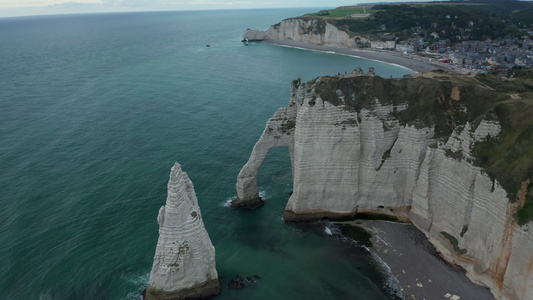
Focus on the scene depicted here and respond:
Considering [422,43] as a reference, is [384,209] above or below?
below

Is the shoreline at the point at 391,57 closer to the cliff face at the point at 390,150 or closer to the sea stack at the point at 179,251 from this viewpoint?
the cliff face at the point at 390,150

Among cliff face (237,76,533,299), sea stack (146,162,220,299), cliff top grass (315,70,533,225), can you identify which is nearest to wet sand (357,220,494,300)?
cliff face (237,76,533,299)

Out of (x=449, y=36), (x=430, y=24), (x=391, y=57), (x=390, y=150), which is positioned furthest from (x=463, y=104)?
(x=430, y=24)

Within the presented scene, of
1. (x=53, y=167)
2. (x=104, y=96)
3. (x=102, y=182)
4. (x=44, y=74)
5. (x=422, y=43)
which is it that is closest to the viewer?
(x=102, y=182)

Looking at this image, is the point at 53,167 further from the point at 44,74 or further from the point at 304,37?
the point at 304,37

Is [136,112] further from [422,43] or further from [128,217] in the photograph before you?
[422,43]

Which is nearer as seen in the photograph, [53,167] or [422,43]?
[53,167]

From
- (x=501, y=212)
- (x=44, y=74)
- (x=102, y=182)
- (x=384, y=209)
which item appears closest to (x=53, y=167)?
(x=102, y=182)

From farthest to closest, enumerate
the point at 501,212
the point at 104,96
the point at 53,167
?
1. the point at 104,96
2. the point at 53,167
3. the point at 501,212
